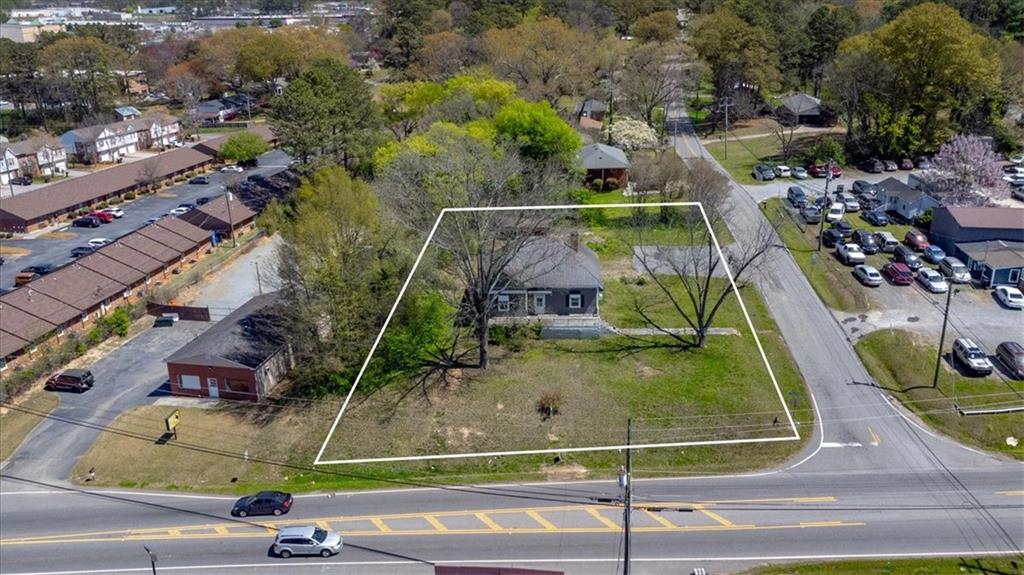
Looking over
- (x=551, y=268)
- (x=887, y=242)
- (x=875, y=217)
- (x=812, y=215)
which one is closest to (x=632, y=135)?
(x=812, y=215)

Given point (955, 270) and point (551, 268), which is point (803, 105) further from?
point (551, 268)

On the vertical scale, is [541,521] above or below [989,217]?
below

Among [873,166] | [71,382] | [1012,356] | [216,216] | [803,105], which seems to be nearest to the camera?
[1012,356]

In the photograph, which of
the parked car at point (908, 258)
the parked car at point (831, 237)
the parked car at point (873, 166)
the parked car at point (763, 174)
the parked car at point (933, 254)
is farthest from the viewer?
the parked car at point (873, 166)

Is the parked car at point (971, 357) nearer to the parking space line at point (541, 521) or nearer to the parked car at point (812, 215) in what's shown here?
the parked car at point (812, 215)

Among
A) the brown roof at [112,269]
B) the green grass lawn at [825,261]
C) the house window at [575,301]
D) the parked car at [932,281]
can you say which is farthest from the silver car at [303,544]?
the parked car at [932,281]

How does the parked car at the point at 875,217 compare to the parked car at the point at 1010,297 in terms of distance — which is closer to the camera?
the parked car at the point at 1010,297

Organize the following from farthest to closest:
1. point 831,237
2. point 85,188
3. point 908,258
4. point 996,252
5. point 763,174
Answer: point 85,188 → point 763,174 → point 831,237 → point 908,258 → point 996,252
